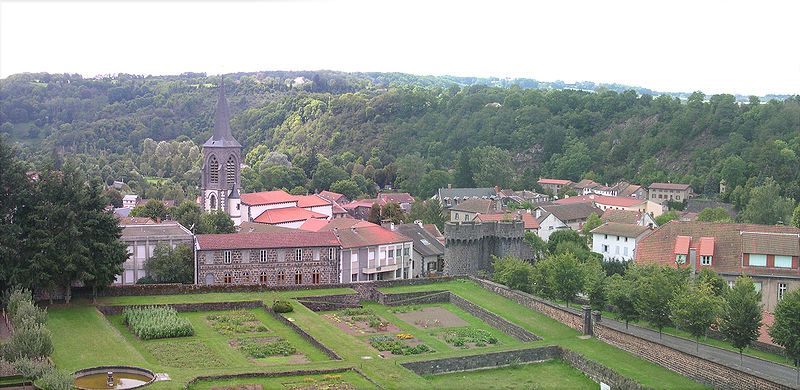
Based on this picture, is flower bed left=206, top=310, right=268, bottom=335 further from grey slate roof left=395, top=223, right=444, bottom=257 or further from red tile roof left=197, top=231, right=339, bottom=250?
grey slate roof left=395, top=223, right=444, bottom=257

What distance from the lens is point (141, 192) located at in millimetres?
92000

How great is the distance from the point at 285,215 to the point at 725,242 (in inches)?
1201

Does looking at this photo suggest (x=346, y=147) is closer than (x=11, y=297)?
No

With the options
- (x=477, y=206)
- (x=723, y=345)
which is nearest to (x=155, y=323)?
(x=723, y=345)

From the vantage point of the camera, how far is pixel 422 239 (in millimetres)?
53438

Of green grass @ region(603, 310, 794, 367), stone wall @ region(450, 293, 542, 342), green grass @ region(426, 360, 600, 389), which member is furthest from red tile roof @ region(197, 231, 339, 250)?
A: green grass @ region(426, 360, 600, 389)

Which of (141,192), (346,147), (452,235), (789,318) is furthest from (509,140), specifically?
(789,318)

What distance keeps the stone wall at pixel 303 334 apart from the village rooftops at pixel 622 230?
25.5 metres

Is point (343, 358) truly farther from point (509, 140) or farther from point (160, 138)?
point (160, 138)

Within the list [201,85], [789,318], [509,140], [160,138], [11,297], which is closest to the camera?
[789,318]

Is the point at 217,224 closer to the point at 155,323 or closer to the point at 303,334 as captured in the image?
the point at 155,323

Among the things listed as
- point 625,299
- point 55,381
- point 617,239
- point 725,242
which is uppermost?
point 725,242

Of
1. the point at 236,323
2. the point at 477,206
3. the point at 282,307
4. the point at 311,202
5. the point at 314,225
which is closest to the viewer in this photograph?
the point at 236,323

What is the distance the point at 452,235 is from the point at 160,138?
95.6m
